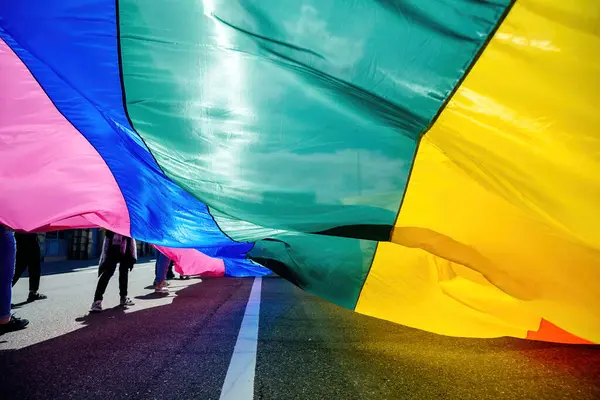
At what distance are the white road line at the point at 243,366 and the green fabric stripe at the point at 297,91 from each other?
37.1 inches

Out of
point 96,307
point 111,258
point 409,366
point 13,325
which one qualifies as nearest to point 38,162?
point 13,325

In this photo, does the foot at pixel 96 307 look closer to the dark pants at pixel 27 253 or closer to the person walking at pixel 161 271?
the dark pants at pixel 27 253

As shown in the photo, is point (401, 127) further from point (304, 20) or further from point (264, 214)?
point (264, 214)

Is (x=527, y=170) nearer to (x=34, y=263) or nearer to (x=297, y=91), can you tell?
(x=297, y=91)

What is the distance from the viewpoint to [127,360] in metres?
2.37

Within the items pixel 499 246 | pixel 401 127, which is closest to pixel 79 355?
pixel 401 127

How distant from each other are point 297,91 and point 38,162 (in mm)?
2291

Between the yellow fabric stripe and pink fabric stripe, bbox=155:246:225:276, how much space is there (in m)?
3.53

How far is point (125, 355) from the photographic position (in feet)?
8.14

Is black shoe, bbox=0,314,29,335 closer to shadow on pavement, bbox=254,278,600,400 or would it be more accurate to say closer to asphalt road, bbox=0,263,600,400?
asphalt road, bbox=0,263,600,400

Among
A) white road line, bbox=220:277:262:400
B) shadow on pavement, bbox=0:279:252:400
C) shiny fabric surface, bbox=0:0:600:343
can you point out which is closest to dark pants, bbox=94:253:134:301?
shadow on pavement, bbox=0:279:252:400

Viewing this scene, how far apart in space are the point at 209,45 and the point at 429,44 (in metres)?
1.02

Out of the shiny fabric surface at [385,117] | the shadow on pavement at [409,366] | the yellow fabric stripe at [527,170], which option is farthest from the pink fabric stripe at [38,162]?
the yellow fabric stripe at [527,170]

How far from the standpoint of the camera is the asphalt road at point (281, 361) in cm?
192
